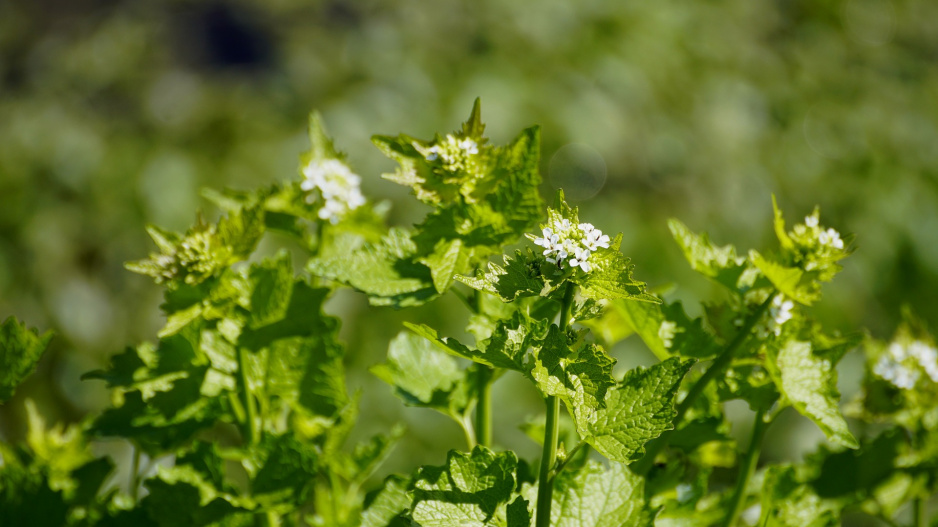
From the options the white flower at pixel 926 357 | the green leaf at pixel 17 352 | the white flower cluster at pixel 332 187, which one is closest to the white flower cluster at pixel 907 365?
the white flower at pixel 926 357

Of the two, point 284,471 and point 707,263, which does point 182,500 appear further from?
point 707,263

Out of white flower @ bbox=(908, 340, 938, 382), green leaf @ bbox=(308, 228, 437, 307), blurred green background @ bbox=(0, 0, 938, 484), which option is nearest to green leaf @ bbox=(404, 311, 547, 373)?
green leaf @ bbox=(308, 228, 437, 307)

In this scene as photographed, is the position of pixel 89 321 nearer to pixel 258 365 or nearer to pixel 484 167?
pixel 258 365

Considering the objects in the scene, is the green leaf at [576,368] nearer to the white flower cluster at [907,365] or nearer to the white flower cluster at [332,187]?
the white flower cluster at [332,187]

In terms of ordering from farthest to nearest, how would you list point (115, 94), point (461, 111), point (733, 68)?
point (733, 68)
point (115, 94)
point (461, 111)

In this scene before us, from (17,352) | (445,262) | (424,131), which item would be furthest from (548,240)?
(424,131)

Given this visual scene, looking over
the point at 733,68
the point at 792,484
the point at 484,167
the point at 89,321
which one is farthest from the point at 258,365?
the point at 733,68
